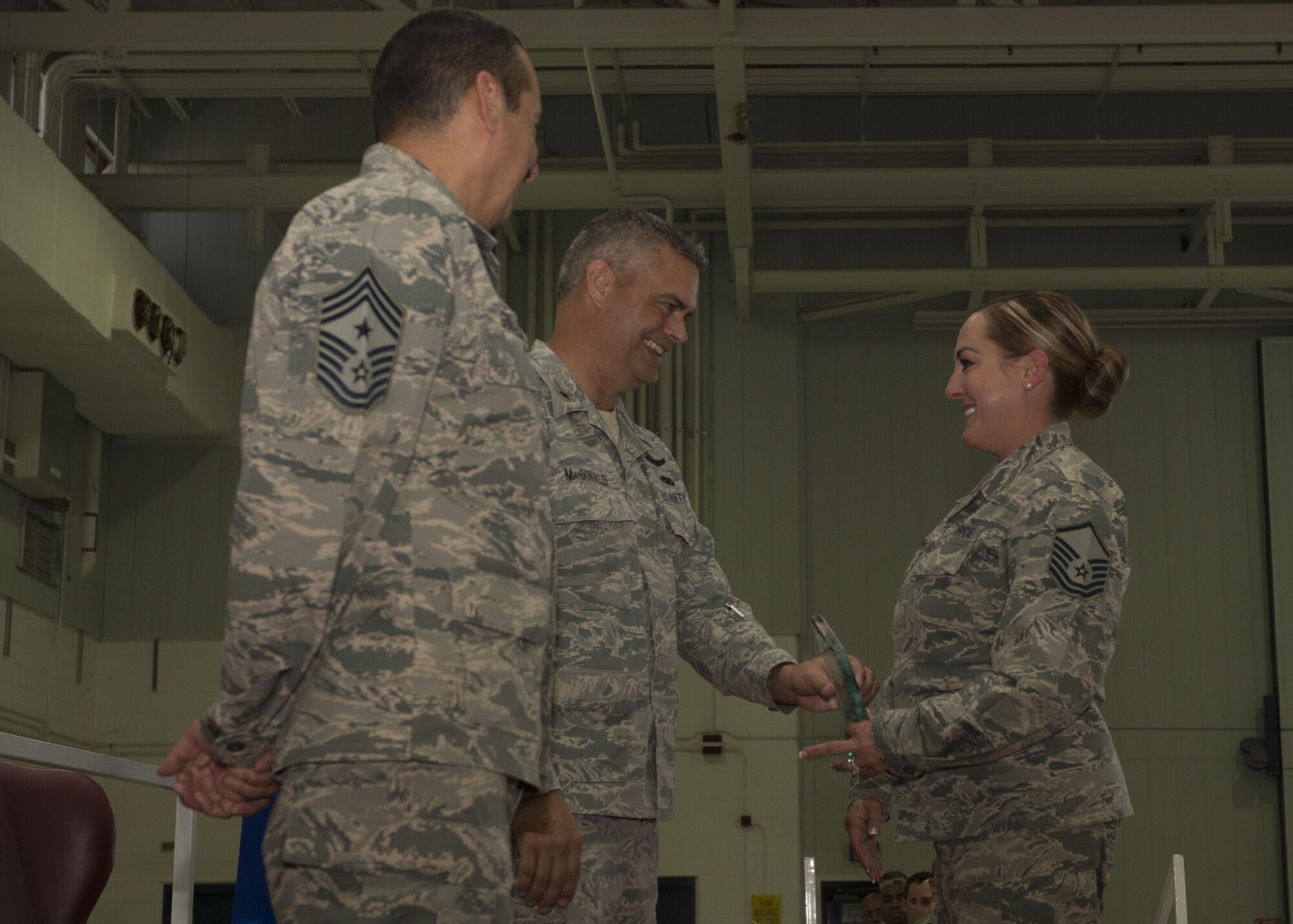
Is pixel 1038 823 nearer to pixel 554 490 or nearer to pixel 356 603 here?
Answer: pixel 554 490

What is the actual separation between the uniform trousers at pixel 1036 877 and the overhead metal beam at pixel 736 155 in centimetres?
539

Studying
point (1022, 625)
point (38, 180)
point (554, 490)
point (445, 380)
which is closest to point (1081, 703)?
point (1022, 625)

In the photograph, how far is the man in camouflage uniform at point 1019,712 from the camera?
7.73ft

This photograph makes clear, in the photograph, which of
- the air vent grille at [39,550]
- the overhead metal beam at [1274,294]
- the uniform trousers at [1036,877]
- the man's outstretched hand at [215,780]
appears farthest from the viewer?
the overhead metal beam at [1274,294]

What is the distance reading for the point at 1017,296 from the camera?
112 inches

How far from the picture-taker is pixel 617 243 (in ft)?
9.52

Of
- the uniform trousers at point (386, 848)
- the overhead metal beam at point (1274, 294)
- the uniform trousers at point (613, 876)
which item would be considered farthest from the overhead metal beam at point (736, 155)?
the uniform trousers at point (386, 848)

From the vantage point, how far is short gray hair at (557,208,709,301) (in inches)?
114

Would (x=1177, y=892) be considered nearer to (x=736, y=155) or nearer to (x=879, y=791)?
(x=879, y=791)

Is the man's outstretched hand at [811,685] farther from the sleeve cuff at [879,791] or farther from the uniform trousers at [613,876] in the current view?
the uniform trousers at [613,876]

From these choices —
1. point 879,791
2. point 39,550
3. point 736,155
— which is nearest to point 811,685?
point 879,791

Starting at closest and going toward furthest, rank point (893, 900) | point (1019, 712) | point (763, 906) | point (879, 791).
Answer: point (1019, 712) → point (879, 791) → point (893, 900) → point (763, 906)

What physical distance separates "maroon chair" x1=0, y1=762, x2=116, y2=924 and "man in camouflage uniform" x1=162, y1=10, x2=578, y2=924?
535mm

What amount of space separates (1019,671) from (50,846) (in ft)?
4.97
